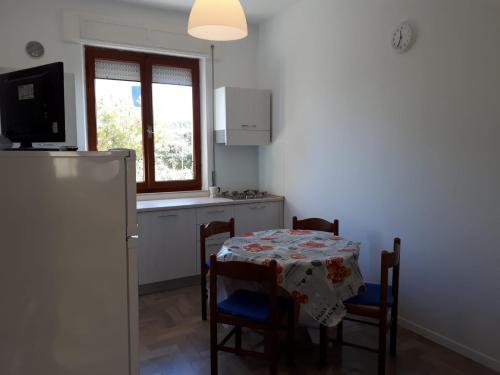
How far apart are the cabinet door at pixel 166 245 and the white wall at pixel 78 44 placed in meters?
0.98

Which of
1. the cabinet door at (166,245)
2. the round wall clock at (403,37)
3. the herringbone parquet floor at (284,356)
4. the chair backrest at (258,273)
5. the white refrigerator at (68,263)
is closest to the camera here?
the white refrigerator at (68,263)

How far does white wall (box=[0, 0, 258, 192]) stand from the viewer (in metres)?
→ 3.58

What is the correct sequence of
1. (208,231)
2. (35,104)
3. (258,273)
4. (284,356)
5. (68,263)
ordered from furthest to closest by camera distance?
(208,231) → (284,356) → (258,273) → (35,104) → (68,263)

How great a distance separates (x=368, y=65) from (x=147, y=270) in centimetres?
270

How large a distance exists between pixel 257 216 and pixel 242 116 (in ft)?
3.72

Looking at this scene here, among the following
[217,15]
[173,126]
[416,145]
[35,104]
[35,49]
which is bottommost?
[416,145]

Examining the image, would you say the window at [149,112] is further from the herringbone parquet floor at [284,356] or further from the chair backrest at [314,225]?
the herringbone parquet floor at [284,356]

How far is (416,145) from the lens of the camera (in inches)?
114

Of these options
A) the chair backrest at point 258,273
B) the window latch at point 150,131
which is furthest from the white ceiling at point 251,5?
the chair backrest at point 258,273

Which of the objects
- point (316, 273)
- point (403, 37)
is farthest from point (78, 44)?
point (316, 273)

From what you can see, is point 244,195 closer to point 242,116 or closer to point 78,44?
point 242,116

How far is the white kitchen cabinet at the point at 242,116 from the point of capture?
4.35 m

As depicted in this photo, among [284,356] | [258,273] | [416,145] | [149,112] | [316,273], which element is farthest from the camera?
[149,112]

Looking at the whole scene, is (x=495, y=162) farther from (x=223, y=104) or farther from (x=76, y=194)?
(x=223, y=104)
